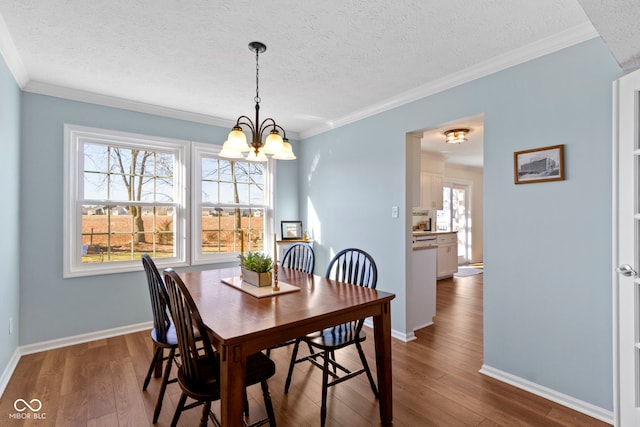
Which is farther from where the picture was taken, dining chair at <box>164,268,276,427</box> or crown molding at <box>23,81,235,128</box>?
crown molding at <box>23,81,235,128</box>

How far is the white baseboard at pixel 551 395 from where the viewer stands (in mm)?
1928

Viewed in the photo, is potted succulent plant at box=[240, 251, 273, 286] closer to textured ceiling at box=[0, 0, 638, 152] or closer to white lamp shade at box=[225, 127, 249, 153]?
white lamp shade at box=[225, 127, 249, 153]

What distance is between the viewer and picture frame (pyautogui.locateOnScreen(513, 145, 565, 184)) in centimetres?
212

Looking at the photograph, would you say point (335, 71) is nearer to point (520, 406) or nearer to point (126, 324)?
point (520, 406)

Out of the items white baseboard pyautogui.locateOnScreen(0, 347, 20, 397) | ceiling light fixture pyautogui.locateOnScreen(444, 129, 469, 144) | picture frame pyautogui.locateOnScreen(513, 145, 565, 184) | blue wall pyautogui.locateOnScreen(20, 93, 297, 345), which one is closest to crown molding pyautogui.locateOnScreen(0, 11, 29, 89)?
blue wall pyautogui.locateOnScreen(20, 93, 297, 345)

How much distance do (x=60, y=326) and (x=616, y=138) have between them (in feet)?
14.8

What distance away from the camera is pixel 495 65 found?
2436 millimetres

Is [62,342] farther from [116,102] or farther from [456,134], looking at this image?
[456,134]

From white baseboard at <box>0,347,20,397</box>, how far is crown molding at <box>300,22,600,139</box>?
3.85 m

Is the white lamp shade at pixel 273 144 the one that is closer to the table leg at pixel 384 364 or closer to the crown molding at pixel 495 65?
the table leg at pixel 384 364

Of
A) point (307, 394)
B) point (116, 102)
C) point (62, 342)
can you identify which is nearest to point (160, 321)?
point (307, 394)

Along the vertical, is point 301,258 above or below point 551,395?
above

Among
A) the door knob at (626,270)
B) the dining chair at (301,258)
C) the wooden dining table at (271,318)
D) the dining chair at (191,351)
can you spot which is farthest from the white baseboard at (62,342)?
the door knob at (626,270)

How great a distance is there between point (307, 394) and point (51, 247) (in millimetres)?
2733
